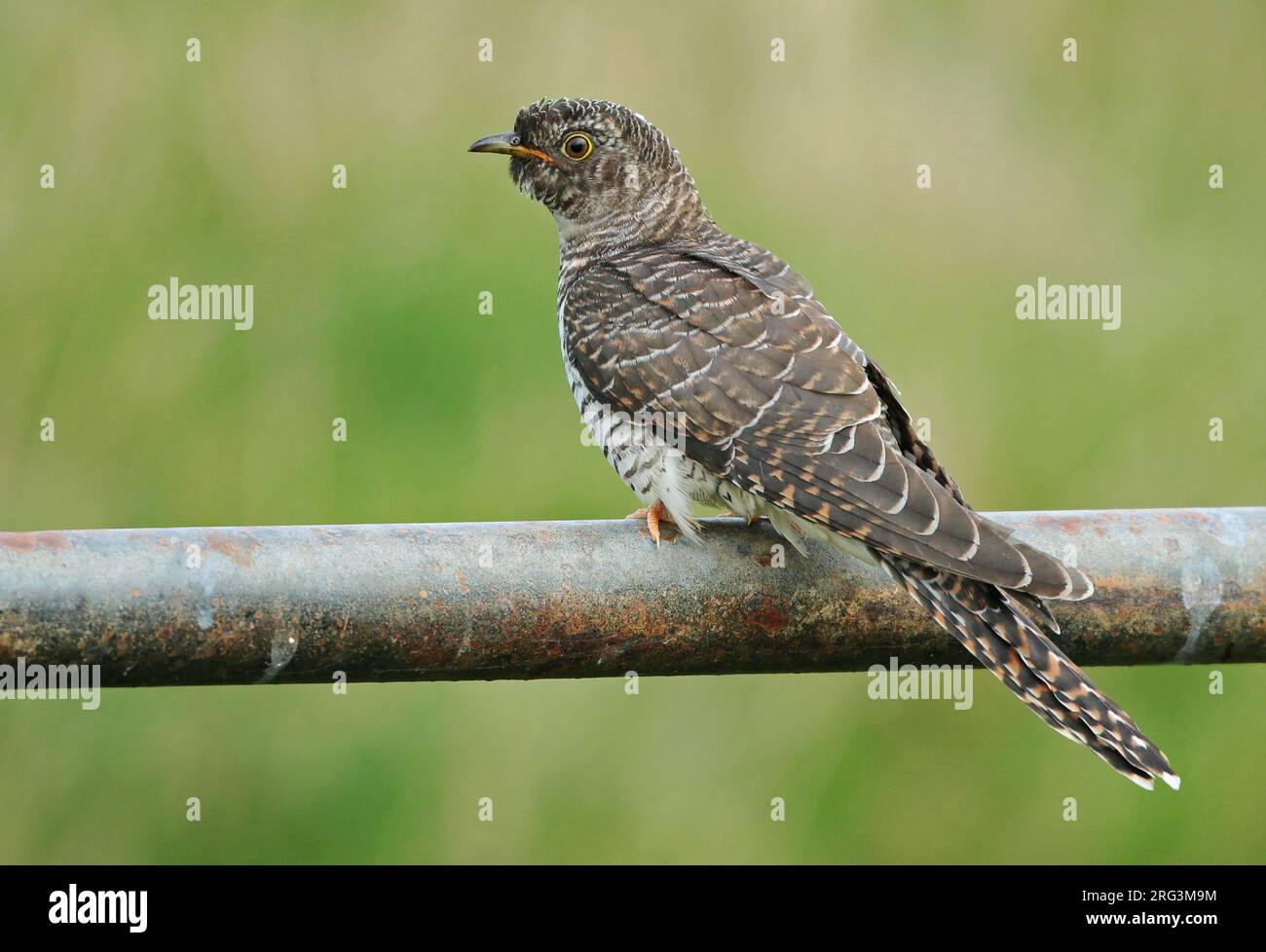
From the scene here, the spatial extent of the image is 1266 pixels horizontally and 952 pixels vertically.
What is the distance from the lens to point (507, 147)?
4012 mm

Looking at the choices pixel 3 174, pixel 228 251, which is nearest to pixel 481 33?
pixel 228 251

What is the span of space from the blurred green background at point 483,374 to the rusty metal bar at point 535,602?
165cm

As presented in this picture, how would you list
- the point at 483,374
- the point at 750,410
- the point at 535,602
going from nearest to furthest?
the point at 535,602
the point at 750,410
the point at 483,374

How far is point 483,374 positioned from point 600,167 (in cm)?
68

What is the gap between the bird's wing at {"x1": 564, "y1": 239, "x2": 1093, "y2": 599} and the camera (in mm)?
2773

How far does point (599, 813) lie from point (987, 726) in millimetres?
1192

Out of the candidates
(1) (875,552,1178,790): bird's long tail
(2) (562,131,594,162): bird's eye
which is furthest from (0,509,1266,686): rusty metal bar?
(2) (562,131,594,162): bird's eye

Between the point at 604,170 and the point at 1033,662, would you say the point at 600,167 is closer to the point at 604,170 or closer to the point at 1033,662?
the point at 604,170

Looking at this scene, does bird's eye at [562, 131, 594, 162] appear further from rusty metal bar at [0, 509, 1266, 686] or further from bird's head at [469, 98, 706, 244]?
rusty metal bar at [0, 509, 1266, 686]

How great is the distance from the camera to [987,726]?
4.37 metres

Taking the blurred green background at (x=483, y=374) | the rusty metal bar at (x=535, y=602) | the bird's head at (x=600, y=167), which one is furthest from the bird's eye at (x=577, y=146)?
the rusty metal bar at (x=535, y=602)

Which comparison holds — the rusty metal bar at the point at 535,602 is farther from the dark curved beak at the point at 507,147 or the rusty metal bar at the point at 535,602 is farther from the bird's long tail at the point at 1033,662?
the dark curved beak at the point at 507,147

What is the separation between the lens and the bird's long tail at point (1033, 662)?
251cm

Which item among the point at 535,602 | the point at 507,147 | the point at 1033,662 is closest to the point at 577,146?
the point at 507,147
